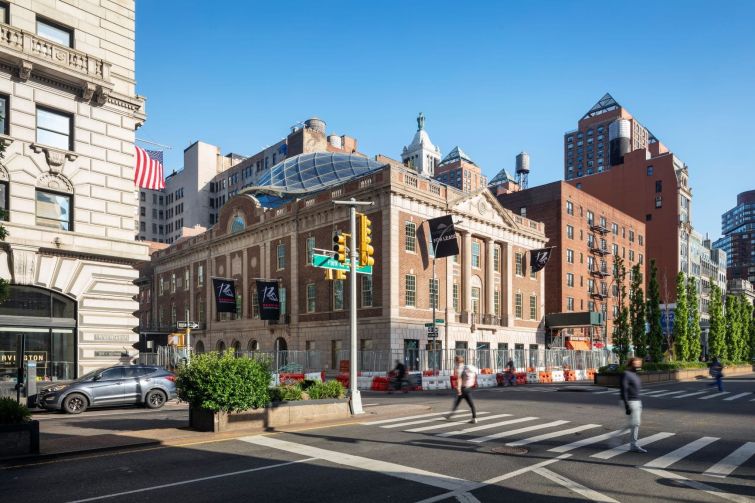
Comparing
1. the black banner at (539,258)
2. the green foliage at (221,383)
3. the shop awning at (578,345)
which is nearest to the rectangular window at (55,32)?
the green foliage at (221,383)

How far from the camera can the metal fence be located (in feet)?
141

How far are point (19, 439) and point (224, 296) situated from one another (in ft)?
131

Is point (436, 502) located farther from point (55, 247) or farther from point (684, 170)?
point (684, 170)

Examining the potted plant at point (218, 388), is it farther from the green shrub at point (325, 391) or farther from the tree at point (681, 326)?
the tree at point (681, 326)

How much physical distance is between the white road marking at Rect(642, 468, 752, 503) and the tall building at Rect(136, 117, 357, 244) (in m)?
97.6

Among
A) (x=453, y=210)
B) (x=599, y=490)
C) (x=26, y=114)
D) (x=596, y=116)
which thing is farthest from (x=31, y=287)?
(x=596, y=116)

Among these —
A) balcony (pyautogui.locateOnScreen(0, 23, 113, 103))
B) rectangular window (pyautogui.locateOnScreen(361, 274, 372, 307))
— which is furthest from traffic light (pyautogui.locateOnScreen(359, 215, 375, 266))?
rectangular window (pyautogui.locateOnScreen(361, 274, 372, 307))

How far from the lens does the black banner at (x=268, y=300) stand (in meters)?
50.5

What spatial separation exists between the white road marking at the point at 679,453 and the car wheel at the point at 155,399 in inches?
738

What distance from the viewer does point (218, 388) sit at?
51.2 ft

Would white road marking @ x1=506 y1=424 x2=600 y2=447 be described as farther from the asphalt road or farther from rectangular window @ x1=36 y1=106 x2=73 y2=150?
rectangular window @ x1=36 y1=106 x2=73 y2=150

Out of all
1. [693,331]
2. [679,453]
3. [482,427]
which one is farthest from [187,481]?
[693,331]

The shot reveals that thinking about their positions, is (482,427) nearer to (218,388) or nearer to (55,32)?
(218,388)

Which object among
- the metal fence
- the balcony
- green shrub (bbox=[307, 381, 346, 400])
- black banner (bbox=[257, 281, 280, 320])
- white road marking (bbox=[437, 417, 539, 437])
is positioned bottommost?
the metal fence
